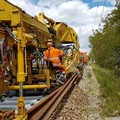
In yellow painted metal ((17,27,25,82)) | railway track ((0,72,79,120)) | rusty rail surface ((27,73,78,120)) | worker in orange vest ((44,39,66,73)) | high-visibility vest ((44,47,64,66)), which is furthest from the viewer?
high-visibility vest ((44,47,64,66))

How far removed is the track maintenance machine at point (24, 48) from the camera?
6.20 meters

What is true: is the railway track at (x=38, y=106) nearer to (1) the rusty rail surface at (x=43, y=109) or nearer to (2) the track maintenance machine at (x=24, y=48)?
(1) the rusty rail surface at (x=43, y=109)

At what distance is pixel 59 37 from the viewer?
1672cm

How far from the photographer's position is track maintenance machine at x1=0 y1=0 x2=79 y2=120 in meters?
6.20

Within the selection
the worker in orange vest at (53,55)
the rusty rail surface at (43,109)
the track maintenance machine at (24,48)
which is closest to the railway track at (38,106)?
the rusty rail surface at (43,109)

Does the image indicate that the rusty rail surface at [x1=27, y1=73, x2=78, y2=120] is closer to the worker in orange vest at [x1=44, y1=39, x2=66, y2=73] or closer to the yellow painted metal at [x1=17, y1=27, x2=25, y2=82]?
the yellow painted metal at [x1=17, y1=27, x2=25, y2=82]

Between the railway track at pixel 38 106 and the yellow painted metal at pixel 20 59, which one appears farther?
the railway track at pixel 38 106

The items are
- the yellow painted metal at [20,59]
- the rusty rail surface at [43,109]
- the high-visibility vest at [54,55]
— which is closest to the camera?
the yellow painted metal at [20,59]

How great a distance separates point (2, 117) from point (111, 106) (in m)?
4.22

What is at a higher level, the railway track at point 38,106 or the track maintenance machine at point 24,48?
the track maintenance machine at point 24,48

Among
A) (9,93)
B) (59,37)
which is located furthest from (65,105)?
(59,37)

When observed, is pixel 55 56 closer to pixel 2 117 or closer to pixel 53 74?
pixel 53 74

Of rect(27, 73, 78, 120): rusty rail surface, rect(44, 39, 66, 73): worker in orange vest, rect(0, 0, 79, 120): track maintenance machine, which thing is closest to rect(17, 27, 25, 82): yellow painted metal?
rect(0, 0, 79, 120): track maintenance machine

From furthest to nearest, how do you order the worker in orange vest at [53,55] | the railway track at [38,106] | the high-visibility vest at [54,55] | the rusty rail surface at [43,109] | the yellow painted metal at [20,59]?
1. the high-visibility vest at [54,55]
2. the worker in orange vest at [53,55]
3. the railway track at [38,106]
4. the rusty rail surface at [43,109]
5. the yellow painted metal at [20,59]
